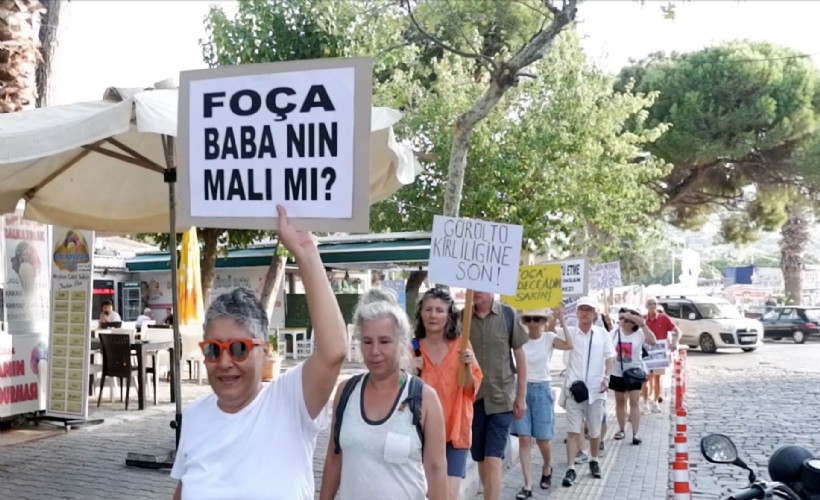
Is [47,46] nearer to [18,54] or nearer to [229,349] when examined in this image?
[18,54]

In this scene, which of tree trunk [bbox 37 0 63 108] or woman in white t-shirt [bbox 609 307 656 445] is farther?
woman in white t-shirt [bbox 609 307 656 445]

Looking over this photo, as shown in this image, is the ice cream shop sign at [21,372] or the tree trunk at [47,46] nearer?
the ice cream shop sign at [21,372]

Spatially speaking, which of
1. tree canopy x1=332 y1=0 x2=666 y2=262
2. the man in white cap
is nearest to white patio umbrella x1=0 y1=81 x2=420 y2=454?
the man in white cap

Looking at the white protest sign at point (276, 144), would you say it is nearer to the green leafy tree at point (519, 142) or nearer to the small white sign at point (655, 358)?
the small white sign at point (655, 358)

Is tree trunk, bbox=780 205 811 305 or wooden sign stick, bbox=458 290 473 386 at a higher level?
tree trunk, bbox=780 205 811 305

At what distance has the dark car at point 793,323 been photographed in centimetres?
3750

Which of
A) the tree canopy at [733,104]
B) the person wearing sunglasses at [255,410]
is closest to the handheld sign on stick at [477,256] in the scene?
the person wearing sunglasses at [255,410]

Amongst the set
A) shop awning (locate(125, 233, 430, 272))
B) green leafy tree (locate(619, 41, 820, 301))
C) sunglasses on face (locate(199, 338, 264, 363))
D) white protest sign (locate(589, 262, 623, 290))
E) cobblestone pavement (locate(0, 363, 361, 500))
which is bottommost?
cobblestone pavement (locate(0, 363, 361, 500))

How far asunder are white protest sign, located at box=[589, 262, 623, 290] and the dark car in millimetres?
24196

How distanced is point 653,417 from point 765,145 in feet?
88.4

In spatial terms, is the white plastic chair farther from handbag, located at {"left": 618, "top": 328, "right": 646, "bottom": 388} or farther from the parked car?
the parked car

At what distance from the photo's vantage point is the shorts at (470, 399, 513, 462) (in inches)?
277

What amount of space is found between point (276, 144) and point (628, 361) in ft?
30.0

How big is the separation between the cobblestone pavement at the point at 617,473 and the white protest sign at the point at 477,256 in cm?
273
